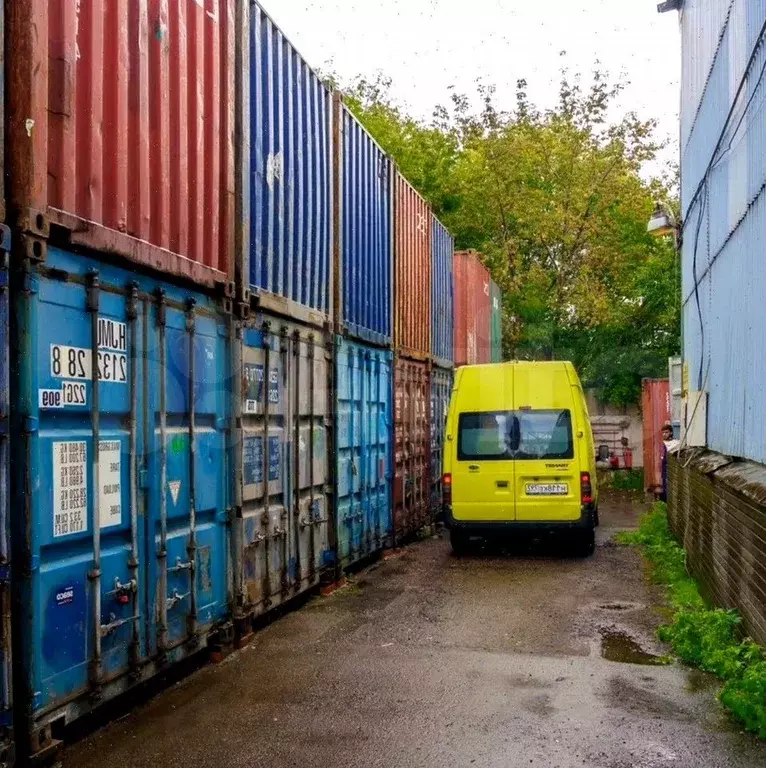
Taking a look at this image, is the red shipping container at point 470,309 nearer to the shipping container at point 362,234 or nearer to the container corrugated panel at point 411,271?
the container corrugated panel at point 411,271

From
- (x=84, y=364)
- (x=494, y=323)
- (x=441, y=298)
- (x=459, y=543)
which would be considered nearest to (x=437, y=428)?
(x=441, y=298)

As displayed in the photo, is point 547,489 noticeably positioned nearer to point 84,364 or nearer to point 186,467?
point 186,467

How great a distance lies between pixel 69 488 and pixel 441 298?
37.7 ft

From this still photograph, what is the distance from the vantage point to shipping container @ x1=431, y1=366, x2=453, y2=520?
49.3 feet

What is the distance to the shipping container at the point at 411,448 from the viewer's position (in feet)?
41.3

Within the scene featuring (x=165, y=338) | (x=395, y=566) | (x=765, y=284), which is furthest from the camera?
(x=395, y=566)

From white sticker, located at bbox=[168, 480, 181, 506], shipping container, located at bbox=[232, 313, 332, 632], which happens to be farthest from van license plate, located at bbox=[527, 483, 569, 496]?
white sticker, located at bbox=[168, 480, 181, 506]

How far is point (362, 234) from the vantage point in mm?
11000

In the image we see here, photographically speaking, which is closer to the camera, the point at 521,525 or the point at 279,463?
the point at 279,463

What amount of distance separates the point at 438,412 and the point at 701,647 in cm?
882

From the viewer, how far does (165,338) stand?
19.9 ft

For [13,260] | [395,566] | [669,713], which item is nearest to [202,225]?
[13,260]

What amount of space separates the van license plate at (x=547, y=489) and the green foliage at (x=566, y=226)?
1539 centimetres

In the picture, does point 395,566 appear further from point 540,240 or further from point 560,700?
point 540,240
